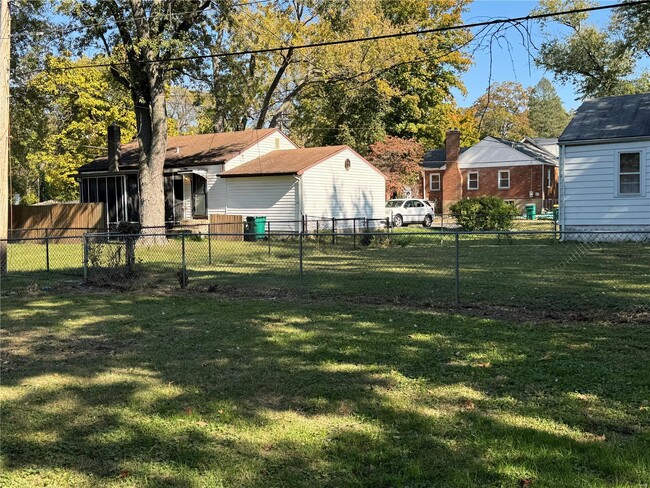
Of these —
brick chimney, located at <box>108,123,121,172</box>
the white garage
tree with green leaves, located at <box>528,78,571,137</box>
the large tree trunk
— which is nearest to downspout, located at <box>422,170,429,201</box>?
the white garage

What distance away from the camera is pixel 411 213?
3441 centimetres

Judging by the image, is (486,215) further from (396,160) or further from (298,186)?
(396,160)

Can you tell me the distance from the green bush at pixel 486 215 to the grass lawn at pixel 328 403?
53.4 ft

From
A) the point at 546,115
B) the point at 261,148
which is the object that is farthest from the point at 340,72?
the point at 546,115

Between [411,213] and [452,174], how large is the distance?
15191 mm

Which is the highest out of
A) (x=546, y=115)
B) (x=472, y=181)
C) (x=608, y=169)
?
(x=546, y=115)

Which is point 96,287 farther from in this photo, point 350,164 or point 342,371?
point 350,164

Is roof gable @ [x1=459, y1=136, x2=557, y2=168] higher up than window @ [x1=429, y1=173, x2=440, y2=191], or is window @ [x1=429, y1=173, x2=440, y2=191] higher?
roof gable @ [x1=459, y1=136, x2=557, y2=168]

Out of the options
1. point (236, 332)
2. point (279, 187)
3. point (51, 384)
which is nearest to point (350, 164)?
point (279, 187)

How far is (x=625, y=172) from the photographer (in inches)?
733

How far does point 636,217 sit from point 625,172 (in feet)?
4.95

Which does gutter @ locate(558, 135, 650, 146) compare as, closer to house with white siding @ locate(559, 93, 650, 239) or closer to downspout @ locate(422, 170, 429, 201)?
house with white siding @ locate(559, 93, 650, 239)

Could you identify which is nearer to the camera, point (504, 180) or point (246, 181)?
point (246, 181)

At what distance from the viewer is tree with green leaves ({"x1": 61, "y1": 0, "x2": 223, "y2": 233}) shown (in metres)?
19.1
